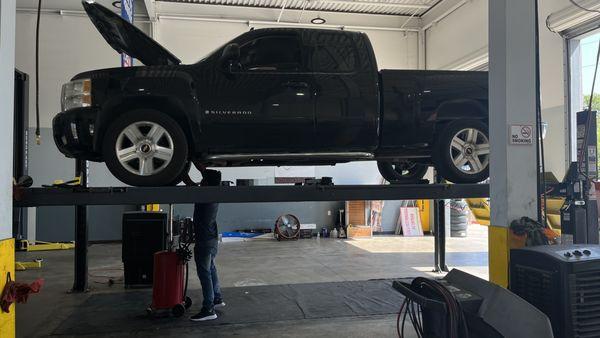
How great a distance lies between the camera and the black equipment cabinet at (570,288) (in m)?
2.18

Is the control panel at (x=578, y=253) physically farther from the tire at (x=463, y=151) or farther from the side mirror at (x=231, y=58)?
the side mirror at (x=231, y=58)

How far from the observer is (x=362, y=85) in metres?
3.99

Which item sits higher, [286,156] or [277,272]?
[286,156]

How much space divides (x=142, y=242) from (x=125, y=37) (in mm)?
3608

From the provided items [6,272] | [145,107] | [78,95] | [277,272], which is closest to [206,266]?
[145,107]

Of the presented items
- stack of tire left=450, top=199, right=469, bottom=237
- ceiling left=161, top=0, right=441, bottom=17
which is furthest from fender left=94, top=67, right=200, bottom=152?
stack of tire left=450, top=199, right=469, bottom=237

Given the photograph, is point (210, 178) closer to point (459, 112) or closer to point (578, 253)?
point (459, 112)

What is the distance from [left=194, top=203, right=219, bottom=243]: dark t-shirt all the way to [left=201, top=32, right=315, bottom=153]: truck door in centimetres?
114

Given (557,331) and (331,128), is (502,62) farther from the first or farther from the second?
(557,331)

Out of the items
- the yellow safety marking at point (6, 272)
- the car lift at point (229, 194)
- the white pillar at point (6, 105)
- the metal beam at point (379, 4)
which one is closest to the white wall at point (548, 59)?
the metal beam at point (379, 4)

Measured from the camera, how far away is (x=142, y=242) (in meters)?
6.66

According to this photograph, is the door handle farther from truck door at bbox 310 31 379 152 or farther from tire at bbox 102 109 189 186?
tire at bbox 102 109 189 186

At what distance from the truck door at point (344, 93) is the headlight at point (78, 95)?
A: 1868 millimetres

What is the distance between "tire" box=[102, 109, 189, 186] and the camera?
3594 mm
